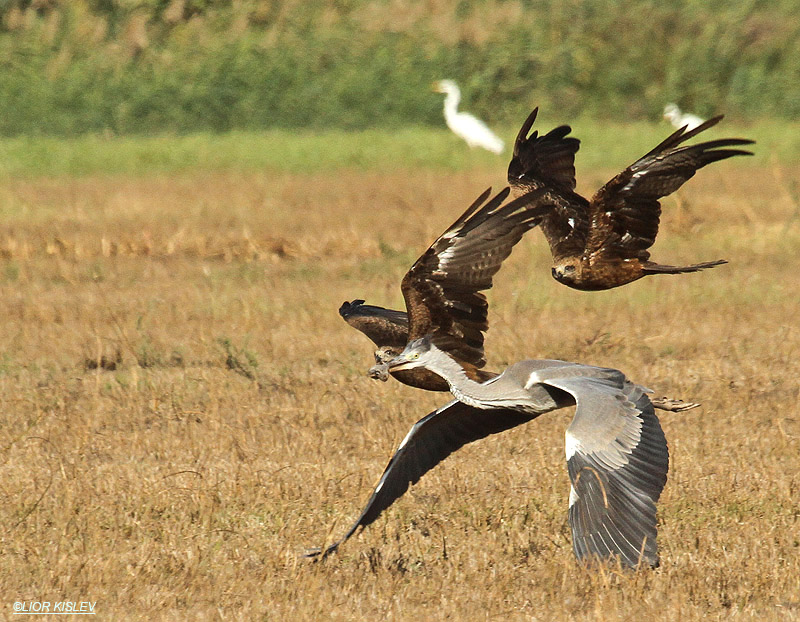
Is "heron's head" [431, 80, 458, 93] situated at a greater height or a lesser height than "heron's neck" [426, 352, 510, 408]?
greater

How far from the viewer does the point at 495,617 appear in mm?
4879

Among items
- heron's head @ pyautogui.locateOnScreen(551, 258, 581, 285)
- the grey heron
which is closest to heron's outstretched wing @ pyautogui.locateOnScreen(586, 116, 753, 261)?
heron's head @ pyautogui.locateOnScreen(551, 258, 581, 285)

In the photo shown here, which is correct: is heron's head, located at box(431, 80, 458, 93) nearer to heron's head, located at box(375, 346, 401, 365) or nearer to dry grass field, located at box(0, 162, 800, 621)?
dry grass field, located at box(0, 162, 800, 621)

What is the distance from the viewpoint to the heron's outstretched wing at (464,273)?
5.82 metres

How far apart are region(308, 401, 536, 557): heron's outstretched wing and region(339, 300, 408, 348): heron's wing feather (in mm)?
1302

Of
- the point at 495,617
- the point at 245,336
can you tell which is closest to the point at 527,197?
the point at 495,617

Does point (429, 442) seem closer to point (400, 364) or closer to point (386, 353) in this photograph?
point (400, 364)

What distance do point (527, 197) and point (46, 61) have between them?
2092 centimetres

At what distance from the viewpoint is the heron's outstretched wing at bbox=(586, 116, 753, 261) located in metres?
6.83

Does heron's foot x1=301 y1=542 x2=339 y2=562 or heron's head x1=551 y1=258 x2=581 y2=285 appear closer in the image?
heron's foot x1=301 y1=542 x2=339 y2=562

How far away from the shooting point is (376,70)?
80.5 ft

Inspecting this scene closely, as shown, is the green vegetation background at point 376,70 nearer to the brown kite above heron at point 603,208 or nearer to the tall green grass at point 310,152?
the tall green grass at point 310,152

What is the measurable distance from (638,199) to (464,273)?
5.11ft

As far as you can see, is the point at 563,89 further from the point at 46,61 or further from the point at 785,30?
the point at 46,61
